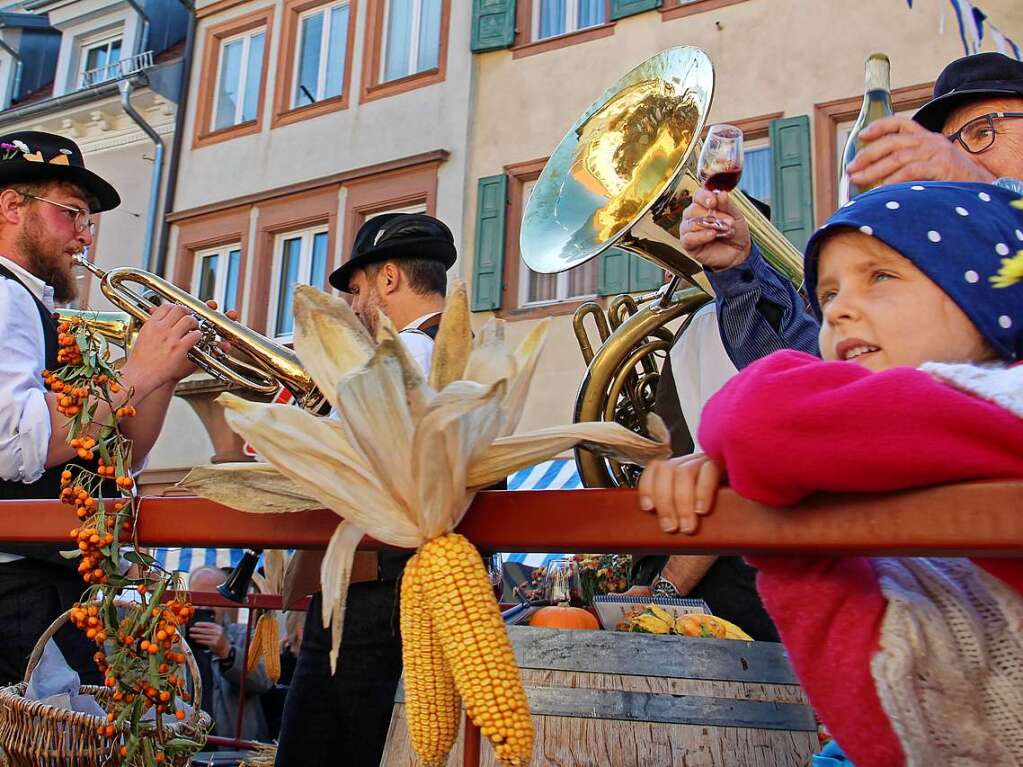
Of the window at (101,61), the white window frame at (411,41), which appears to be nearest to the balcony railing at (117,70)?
the window at (101,61)

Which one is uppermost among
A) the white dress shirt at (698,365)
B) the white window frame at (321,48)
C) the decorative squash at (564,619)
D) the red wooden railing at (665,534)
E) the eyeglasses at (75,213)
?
the white window frame at (321,48)

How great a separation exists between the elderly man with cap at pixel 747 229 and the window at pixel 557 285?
24.8 ft

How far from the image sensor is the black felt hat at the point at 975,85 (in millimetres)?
2148

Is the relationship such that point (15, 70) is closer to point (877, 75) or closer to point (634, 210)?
point (634, 210)

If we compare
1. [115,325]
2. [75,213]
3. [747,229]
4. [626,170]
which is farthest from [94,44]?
[747,229]

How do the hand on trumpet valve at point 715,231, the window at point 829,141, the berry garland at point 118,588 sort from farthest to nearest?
the window at point 829,141 → the hand on trumpet valve at point 715,231 → the berry garland at point 118,588

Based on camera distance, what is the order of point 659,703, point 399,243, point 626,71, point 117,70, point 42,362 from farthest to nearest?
1. point 117,70
2. point 626,71
3. point 399,243
4. point 42,362
5. point 659,703

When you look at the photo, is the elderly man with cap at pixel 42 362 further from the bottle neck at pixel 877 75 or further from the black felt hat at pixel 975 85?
the black felt hat at pixel 975 85

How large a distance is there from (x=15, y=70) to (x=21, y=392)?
15.6 m

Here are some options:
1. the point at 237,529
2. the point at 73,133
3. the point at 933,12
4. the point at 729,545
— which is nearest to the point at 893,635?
the point at 729,545

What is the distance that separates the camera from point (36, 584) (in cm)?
236

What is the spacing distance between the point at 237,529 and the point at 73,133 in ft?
46.6

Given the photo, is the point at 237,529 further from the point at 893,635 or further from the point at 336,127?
the point at 336,127

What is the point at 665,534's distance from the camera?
1.01 metres
